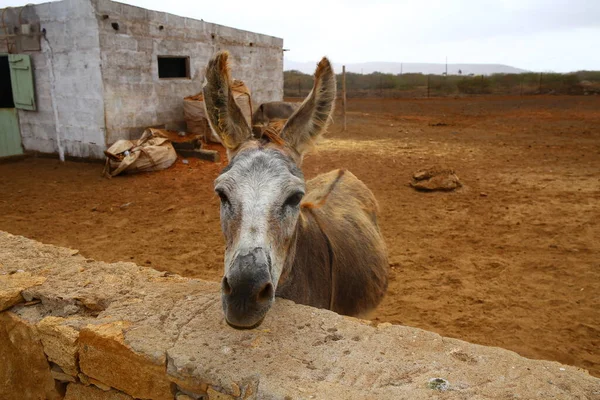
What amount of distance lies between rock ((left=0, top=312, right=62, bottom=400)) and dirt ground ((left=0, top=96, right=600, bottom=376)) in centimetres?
261

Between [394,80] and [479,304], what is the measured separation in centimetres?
3747

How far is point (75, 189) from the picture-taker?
339 inches

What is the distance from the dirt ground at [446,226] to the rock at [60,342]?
283cm

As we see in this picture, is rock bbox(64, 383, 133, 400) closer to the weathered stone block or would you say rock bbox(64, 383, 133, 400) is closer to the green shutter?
the weathered stone block

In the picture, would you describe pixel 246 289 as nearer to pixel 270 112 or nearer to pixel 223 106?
pixel 223 106

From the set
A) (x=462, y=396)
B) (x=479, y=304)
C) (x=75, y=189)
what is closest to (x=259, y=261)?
(x=462, y=396)

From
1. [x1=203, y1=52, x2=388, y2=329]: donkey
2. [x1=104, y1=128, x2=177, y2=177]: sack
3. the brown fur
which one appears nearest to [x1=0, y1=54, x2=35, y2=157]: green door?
[x1=104, y1=128, x2=177, y2=177]: sack

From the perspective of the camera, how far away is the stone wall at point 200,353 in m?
1.70

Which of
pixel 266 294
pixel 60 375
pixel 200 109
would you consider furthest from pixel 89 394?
pixel 200 109

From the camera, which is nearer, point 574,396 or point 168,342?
point 574,396

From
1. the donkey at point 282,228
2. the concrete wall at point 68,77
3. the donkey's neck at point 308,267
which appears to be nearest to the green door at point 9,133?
the concrete wall at point 68,77

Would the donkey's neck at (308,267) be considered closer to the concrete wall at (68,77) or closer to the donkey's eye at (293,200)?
the donkey's eye at (293,200)

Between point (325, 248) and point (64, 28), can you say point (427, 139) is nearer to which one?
point (64, 28)

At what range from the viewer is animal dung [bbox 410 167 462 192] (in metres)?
8.48
